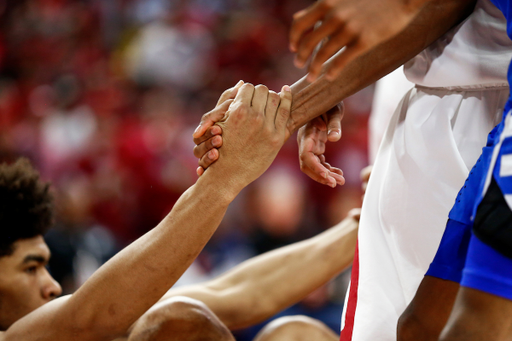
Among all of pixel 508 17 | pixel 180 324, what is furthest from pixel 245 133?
pixel 508 17

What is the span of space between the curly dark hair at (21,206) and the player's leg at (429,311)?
1284mm

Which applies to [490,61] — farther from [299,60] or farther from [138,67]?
[138,67]

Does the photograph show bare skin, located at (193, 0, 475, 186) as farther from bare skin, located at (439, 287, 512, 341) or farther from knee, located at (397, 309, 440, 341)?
bare skin, located at (439, 287, 512, 341)

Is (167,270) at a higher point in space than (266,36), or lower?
lower

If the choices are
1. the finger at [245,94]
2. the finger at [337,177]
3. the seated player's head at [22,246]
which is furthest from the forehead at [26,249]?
the finger at [337,177]

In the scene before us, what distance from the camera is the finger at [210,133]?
134cm

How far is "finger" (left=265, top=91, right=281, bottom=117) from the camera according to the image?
134 cm

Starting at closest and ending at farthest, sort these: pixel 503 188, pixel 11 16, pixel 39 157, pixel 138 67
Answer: pixel 503 188 → pixel 39 157 → pixel 138 67 → pixel 11 16

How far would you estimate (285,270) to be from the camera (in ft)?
6.75

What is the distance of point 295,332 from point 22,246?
0.93 metres

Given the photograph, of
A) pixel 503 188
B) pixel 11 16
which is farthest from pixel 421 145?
pixel 11 16

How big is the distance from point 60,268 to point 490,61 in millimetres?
2829

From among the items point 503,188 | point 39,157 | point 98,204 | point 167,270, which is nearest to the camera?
point 503,188

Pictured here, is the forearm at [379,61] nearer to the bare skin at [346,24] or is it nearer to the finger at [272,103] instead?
the finger at [272,103]
